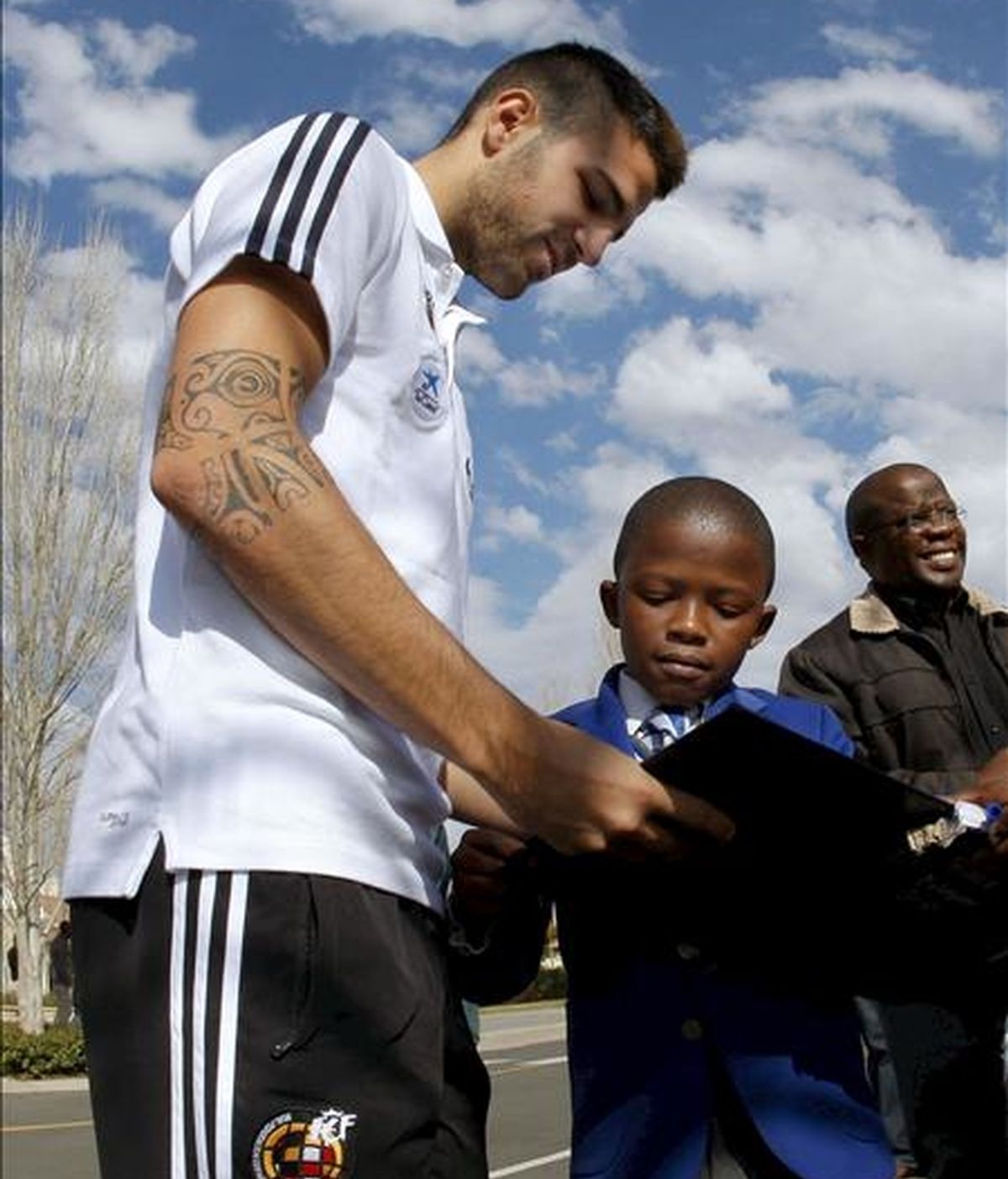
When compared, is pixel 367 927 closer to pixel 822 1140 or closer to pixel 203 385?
pixel 203 385

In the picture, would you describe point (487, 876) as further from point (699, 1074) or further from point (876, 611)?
point (876, 611)

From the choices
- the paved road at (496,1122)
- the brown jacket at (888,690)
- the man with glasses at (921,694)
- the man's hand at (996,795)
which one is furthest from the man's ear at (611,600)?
the paved road at (496,1122)

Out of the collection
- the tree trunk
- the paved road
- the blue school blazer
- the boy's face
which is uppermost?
the boy's face

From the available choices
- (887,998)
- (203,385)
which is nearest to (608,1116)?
(887,998)

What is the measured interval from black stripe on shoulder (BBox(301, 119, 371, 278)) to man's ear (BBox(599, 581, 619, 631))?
886 mm

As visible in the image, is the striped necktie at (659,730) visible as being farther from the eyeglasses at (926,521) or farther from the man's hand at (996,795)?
the eyeglasses at (926,521)

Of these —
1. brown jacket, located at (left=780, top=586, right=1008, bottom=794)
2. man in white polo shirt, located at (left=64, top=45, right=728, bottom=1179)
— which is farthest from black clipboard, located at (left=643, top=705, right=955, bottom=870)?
brown jacket, located at (left=780, top=586, right=1008, bottom=794)

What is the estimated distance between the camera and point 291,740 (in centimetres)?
160

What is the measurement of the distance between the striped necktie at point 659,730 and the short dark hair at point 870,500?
1.61 m

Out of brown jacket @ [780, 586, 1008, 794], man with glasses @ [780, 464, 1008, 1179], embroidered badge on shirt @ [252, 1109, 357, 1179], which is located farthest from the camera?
brown jacket @ [780, 586, 1008, 794]

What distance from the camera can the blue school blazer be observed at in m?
2.02

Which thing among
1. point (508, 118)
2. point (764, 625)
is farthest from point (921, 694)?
point (508, 118)

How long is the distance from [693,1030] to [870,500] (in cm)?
195

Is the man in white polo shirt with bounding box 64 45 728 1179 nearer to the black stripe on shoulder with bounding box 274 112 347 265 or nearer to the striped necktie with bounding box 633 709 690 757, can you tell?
the black stripe on shoulder with bounding box 274 112 347 265
